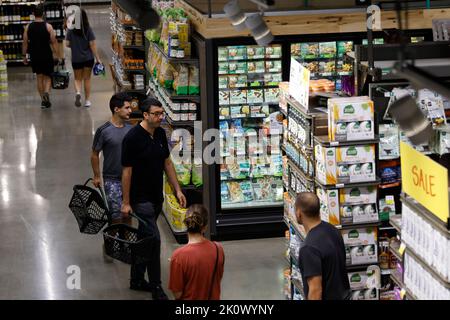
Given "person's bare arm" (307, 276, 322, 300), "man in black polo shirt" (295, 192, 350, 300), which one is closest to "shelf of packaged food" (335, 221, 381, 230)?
"man in black polo shirt" (295, 192, 350, 300)

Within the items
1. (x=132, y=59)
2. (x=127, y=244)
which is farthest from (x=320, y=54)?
(x=132, y=59)

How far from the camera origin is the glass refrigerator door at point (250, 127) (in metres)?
10.3

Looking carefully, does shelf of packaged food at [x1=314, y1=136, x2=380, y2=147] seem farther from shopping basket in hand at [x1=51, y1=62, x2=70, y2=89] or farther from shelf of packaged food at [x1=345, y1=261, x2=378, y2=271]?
shopping basket in hand at [x1=51, y1=62, x2=70, y2=89]

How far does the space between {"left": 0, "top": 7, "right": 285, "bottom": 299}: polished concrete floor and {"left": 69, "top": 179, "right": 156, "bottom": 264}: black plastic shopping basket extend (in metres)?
0.37

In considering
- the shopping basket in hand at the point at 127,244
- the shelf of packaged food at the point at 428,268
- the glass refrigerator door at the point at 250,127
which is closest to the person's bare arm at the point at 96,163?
the shopping basket in hand at the point at 127,244

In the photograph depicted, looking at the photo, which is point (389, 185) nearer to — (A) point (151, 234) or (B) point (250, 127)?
(A) point (151, 234)

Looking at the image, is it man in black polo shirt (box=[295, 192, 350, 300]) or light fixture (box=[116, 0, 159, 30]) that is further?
light fixture (box=[116, 0, 159, 30])

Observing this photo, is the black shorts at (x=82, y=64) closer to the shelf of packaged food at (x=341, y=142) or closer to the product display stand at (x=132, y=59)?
the product display stand at (x=132, y=59)

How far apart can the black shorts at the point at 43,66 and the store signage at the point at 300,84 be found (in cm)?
1023

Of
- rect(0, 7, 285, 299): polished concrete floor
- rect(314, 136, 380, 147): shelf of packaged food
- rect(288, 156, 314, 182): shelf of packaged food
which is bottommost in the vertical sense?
rect(0, 7, 285, 299): polished concrete floor

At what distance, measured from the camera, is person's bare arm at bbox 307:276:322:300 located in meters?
6.36

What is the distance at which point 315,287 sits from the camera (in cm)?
636
